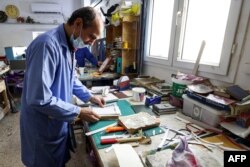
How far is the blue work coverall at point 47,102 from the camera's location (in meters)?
0.84

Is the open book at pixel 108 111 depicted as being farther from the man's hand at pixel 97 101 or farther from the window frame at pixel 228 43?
the window frame at pixel 228 43

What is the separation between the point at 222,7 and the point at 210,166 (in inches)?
47.7

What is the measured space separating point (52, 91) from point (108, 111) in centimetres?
40

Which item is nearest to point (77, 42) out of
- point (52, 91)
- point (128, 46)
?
point (52, 91)

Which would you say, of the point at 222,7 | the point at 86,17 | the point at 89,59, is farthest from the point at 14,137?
the point at 222,7

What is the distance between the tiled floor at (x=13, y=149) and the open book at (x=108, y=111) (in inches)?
33.5

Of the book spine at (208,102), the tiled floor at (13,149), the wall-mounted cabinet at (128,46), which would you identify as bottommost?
the tiled floor at (13,149)

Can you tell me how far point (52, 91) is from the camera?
0.98m

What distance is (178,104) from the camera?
4.49 feet

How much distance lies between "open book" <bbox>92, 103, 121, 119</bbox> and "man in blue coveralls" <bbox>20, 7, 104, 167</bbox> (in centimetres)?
8

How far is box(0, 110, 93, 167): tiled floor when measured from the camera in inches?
76.2

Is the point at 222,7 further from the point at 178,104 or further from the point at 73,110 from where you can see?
the point at 73,110

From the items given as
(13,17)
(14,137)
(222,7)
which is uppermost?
(13,17)

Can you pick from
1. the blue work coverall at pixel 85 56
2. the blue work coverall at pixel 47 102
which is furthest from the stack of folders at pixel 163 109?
the blue work coverall at pixel 85 56
